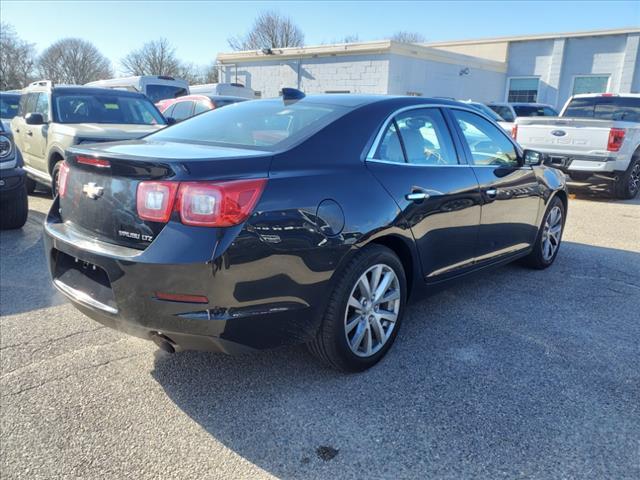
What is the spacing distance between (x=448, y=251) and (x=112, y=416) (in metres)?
2.31

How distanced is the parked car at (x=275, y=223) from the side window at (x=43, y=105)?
5.07 meters

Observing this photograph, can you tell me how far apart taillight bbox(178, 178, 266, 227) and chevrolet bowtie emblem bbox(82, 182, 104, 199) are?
580 millimetres

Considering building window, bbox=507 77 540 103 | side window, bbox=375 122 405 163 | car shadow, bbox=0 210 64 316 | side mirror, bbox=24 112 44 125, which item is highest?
building window, bbox=507 77 540 103

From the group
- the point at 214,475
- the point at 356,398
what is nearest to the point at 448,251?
the point at 356,398

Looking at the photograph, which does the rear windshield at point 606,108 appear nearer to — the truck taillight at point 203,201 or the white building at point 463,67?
the truck taillight at point 203,201

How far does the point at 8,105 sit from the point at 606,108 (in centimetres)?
1343

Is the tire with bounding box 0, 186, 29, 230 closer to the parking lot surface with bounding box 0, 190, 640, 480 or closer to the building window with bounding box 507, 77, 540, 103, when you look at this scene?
the parking lot surface with bounding box 0, 190, 640, 480

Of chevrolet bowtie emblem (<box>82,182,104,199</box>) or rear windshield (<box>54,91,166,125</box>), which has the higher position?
rear windshield (<box>54,91,166,125</box>)

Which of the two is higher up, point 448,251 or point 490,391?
point 448,251

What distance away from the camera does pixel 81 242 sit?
8.86 ft

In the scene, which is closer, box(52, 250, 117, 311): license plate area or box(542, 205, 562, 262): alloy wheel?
box(52, 250, 117, 311): license plate area

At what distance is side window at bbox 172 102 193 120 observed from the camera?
11.8 m

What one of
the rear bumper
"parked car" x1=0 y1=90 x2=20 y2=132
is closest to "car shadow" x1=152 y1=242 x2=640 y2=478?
the rear bumper

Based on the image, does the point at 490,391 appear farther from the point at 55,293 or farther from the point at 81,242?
the point at 55,293
